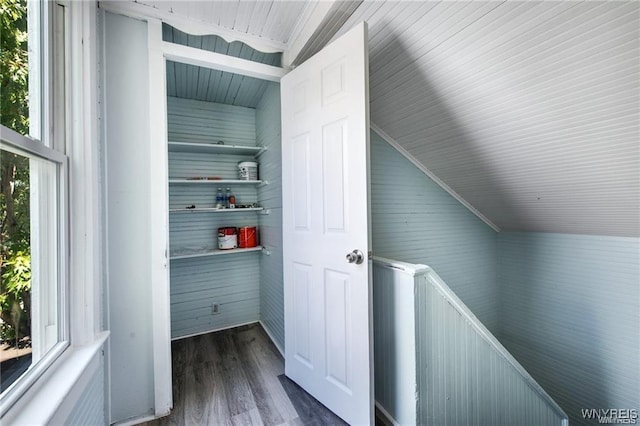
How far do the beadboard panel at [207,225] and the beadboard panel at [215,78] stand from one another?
162 mm

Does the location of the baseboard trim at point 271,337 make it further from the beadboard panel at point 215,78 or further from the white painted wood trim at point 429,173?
the beadboard panel at point 215,78

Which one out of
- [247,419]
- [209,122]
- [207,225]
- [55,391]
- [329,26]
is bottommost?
[247,419]

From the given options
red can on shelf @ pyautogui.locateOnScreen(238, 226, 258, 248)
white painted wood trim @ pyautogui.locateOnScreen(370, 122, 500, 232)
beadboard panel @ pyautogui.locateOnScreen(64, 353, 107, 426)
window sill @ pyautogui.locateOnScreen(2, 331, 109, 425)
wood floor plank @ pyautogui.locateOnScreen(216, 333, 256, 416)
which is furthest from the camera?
red can on shelf @ pyautogui.locateOnScreen(238, 226, 258, 248)

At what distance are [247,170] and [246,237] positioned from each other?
2.37ft

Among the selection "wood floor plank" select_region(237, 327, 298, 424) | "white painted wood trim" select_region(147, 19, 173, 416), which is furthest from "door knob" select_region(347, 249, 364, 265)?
"white painted wood trim" select_region(147, 19, 173, 416)

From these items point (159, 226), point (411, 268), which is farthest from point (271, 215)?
point (411, 268)

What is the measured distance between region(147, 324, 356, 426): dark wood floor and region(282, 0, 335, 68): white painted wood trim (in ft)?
7.89

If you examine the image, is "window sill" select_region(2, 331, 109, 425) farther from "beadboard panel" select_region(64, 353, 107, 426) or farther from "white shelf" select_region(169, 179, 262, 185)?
"white shelf" select_region(169, 179, 262, 185)

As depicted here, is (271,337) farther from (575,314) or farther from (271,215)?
(575,314)

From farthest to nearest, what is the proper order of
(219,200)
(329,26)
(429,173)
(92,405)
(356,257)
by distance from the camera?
1. (219,200)
2. (429,173)
3. (329,26)
4. (356,257)
5. (92,405)

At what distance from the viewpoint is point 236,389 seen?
177 cm

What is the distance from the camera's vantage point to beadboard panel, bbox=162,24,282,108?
74.8 inches

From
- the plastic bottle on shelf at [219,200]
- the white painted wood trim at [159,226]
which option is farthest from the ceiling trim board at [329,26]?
the plastic bottle on shelf at [219,200]

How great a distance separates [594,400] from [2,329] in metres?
3.96
